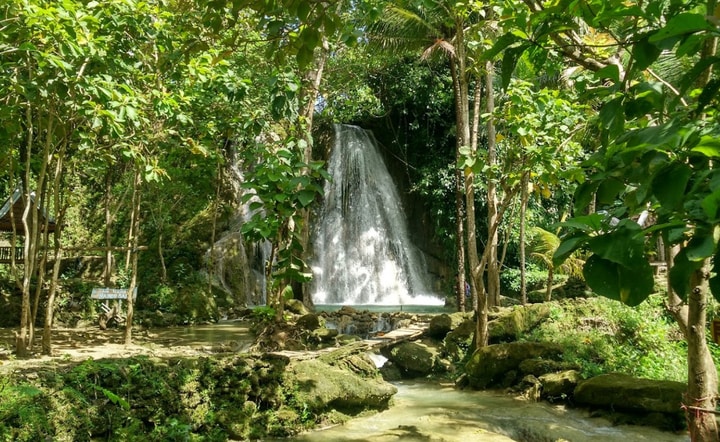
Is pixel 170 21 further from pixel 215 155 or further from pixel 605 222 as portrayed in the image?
pixel 605 222

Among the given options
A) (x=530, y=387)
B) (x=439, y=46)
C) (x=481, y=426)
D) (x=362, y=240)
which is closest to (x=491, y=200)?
(x=530, y=387)

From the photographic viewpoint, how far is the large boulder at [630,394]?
6.43 m

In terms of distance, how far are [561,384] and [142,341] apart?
24.1 feet

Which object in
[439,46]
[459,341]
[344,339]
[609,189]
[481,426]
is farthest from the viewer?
[439,46]

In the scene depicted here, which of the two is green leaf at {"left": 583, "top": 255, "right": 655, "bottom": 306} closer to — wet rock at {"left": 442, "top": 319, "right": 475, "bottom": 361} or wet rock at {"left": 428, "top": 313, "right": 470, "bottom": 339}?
wet rock at {"left": 442, "top": 319, "right": 475, "bottom": 361}

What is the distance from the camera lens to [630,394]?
21.9 ft

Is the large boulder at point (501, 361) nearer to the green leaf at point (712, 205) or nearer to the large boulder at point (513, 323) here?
the large boulder at point (513, 323)

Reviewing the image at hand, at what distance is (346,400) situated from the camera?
21.4ft

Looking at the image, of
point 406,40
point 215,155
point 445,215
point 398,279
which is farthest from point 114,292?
point 445,215

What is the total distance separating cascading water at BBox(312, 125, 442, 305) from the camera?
63.0 ft

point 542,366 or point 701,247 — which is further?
point 542,366

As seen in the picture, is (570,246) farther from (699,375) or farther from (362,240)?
(362,240)

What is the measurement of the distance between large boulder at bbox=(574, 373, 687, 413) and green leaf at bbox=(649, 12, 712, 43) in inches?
248

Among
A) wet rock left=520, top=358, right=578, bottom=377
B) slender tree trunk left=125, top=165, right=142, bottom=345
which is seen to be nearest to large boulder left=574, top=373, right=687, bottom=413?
wet rock left=520, top=358, right=578, bottom=377
